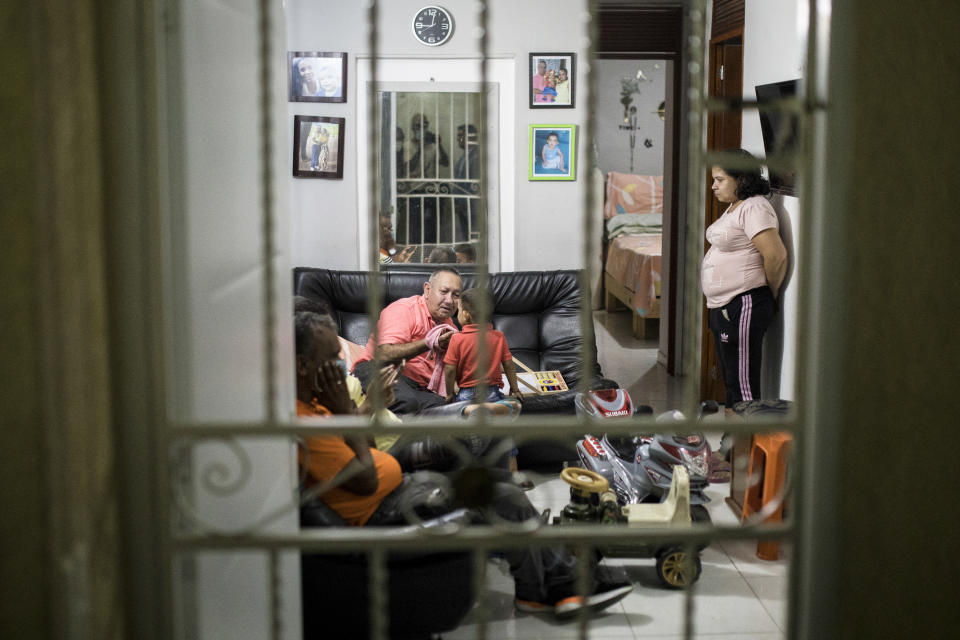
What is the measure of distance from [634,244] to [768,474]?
496 centimetres

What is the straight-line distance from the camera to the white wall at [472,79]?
5391 millimetres

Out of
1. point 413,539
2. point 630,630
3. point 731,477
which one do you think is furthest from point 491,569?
point 413,539

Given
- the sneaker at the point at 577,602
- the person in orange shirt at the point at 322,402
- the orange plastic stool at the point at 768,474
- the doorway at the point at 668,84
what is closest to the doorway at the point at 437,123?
the doorway at the point at 668,84

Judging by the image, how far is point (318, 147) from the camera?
216 inches

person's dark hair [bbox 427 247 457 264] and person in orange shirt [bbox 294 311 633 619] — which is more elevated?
person's dark hair [bbox 427 247 457 264]

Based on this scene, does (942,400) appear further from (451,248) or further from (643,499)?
(451,248)

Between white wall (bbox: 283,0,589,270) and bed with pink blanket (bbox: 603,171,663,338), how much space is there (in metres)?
1.87

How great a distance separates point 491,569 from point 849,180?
7.67 ft

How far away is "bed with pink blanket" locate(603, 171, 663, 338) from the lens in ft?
24.2

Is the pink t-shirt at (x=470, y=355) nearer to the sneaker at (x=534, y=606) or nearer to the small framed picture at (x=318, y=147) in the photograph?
the sneaker at (x=534, y=606)

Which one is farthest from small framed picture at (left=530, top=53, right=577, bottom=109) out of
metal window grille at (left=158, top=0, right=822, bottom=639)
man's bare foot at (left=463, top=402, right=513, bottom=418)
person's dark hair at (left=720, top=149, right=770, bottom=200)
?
metal window grille at (left=158, top=0, right=822, bottom=639)

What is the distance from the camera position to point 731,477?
401 centimetres

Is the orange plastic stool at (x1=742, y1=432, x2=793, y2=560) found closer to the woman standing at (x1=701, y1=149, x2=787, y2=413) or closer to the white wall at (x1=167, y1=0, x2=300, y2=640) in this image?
the woman standing at (x1=701, y1=149, x2=787, y2=413)

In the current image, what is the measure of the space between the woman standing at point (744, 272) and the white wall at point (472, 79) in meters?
1.26
